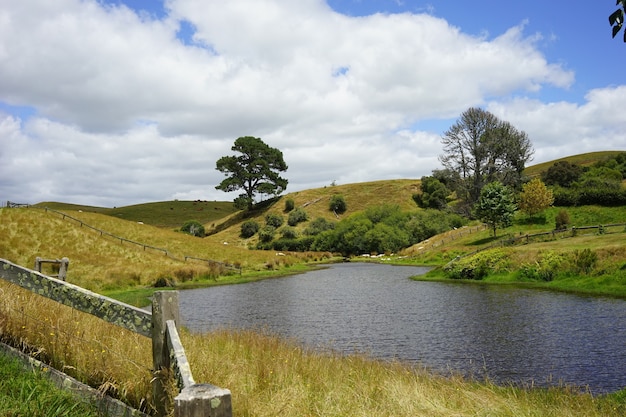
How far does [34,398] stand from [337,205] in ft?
399

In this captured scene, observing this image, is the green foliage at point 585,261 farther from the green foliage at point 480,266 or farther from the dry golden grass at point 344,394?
the dry golden grass at point 344,394

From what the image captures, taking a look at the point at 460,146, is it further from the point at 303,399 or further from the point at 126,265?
the point at 303,399

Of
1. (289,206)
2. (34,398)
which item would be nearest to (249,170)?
(289,206)

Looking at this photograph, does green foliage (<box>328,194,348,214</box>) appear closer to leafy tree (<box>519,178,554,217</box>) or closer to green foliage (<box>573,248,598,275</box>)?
leafy tree (<box>519,178,554,217</box>)

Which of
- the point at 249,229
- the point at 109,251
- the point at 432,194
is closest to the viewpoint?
the point at 109,251

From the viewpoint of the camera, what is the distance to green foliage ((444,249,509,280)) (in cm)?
4250

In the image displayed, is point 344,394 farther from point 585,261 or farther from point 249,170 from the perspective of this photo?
point 249,170

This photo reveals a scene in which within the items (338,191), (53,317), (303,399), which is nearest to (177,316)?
(303,399)

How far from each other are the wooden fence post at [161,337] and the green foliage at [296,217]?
4303 inches

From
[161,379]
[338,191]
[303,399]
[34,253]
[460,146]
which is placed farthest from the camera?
[338,191]

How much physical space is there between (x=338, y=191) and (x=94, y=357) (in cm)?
13451

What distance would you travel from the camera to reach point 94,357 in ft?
24.0

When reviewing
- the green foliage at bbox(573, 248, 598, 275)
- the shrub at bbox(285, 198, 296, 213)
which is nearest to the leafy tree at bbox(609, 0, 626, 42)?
the green foliage at bbox(573, 248, 598, 275)

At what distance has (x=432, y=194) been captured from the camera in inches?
4513
